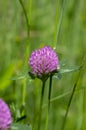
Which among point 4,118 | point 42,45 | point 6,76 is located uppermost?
point 4,118

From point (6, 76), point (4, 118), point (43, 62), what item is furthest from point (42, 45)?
point (4, 118)

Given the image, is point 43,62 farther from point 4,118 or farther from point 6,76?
point 6,76

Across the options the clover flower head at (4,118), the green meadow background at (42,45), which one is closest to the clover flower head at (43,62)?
the clover flower head at (4,118)

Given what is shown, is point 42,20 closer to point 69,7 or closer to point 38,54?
point 69,7

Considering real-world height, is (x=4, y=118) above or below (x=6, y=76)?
above

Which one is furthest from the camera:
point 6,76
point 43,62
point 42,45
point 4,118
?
point 6,76
